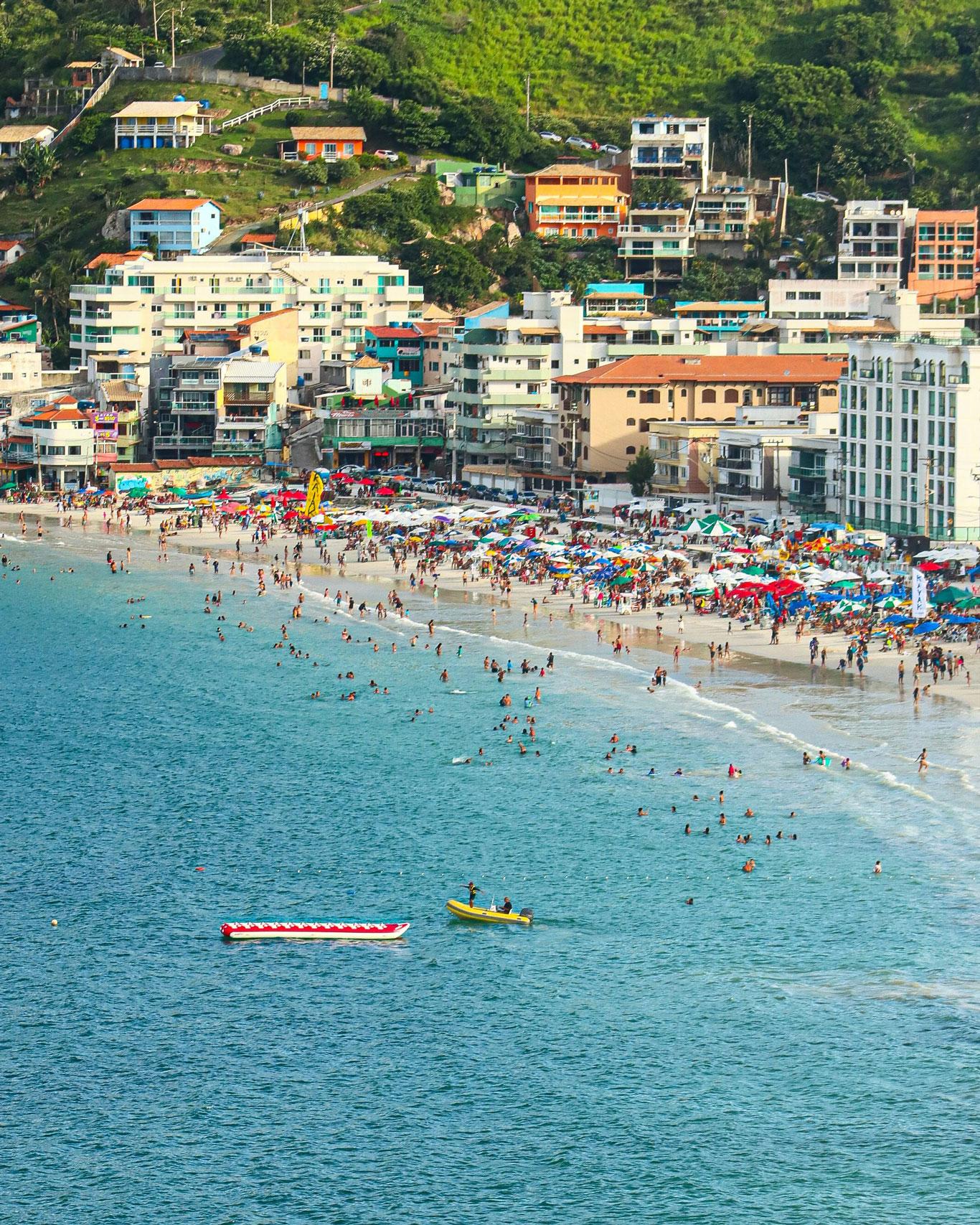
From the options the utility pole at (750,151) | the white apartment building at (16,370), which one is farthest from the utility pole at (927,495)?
the utility pole at (750,151)

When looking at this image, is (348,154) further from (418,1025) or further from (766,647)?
(418,1025)

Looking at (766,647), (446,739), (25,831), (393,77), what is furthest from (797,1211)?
(393,77)

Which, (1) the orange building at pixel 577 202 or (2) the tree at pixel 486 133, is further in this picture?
(2) the tree at pixel 486 133

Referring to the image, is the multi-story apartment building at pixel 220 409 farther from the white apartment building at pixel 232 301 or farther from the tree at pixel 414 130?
the tree at pixel 414 130

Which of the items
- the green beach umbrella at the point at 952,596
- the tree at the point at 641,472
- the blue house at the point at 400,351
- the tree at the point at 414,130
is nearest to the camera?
the green beach umbrella at the point at 952,596

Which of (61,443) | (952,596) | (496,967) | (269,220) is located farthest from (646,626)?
(269,220)
